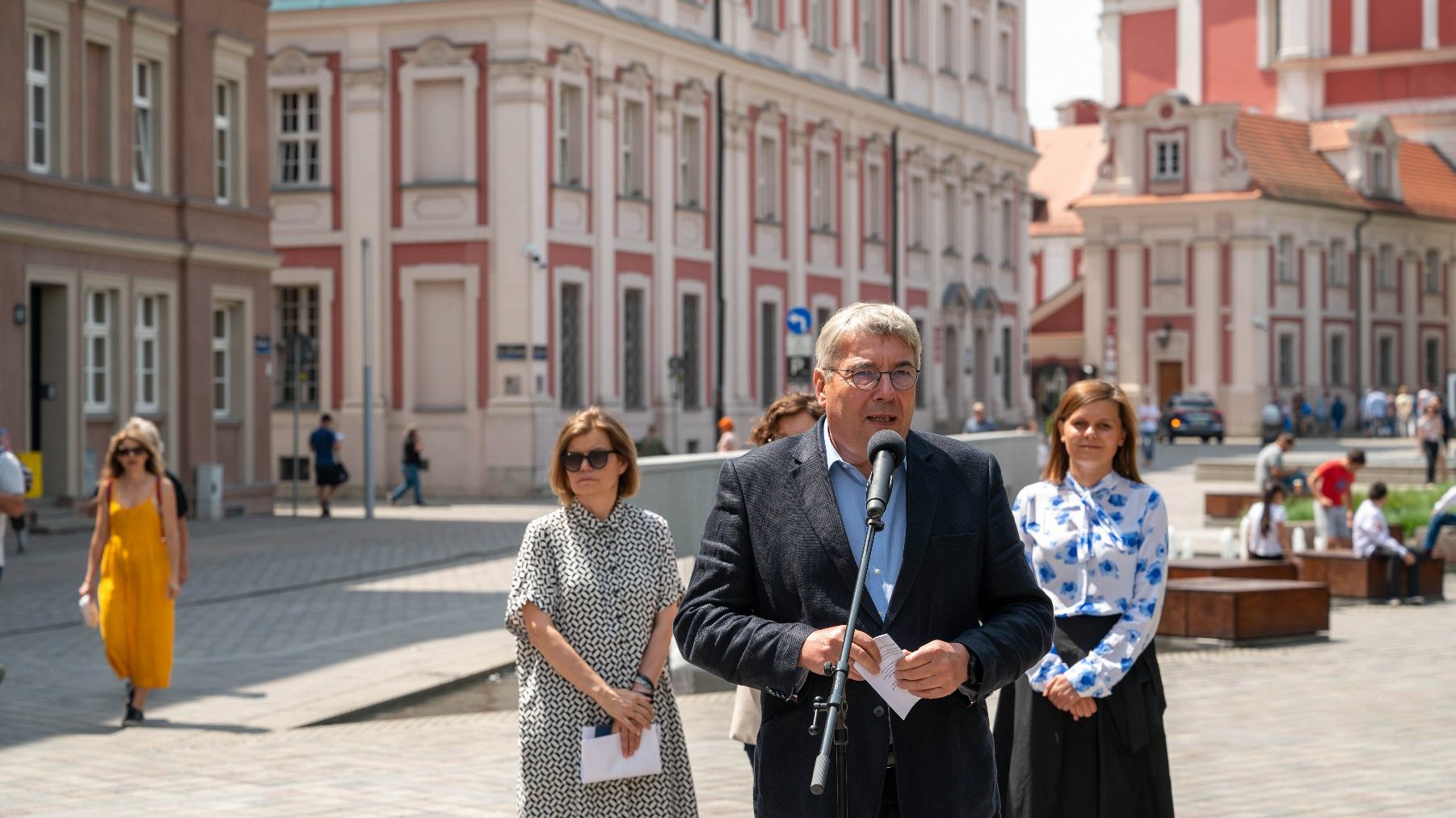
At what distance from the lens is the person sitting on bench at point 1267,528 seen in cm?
1981

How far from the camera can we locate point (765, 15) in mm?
46719

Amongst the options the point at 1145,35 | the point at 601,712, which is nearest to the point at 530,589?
the point at 601,712

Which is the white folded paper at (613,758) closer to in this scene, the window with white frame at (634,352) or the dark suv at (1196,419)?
the window with white frame at (634,352)

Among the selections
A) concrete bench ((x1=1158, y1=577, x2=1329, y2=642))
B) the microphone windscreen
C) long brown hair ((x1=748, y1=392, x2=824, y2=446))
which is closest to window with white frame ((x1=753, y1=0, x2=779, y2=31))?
concrete bench ((x1=1158, y1=577, x2=1329, y2=642))

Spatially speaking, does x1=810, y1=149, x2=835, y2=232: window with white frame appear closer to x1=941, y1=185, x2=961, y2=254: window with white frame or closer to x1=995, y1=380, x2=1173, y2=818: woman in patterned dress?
x1=941, y1=185, x2=961, y2=254: window with white frame

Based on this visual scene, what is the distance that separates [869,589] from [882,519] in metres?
0.15

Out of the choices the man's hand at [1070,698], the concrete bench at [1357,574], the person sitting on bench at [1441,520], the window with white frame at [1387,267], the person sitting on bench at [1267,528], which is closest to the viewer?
the man's hand at [1070,698]

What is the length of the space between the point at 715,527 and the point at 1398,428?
235 feet

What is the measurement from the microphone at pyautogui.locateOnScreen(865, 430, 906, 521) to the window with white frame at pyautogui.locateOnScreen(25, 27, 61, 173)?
81.5 feet

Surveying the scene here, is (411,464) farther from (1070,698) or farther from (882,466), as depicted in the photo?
(882,466)

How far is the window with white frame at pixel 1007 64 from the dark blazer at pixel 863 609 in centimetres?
5673

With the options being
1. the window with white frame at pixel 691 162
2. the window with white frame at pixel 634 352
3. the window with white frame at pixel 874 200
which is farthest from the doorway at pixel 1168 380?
the window with white frame at pixel 634 352

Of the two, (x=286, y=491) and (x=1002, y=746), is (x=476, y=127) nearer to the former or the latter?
(x=286, y=491)

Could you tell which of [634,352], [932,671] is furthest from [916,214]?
[932,671]
